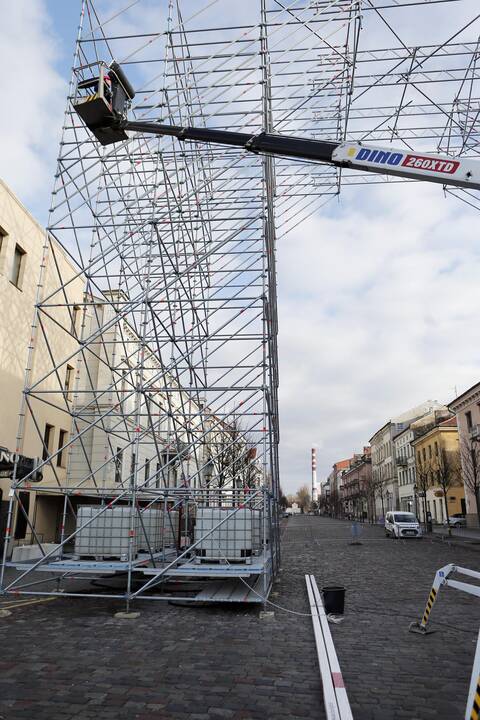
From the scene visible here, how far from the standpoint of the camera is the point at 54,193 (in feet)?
43.0

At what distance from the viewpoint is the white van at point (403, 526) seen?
110 ft

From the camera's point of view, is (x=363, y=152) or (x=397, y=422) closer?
(x=363, y=152)

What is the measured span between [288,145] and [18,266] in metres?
14.9

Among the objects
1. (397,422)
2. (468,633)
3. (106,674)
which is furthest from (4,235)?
(397,422)

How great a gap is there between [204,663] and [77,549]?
216 inches

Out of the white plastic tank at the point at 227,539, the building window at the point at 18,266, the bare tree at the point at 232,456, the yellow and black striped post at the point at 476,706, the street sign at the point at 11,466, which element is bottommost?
the yellow and black striped post at the point at 476,706

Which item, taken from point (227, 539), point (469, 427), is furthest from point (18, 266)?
point (469, 427)

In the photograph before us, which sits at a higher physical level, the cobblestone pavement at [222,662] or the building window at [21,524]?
the building window at [21,524]

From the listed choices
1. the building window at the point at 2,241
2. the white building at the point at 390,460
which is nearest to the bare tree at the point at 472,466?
the building window at the point at 2,241

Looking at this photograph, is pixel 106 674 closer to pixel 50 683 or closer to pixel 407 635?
pixel 50 683

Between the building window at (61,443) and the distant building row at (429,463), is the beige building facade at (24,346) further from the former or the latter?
the distant building row at (429,463)

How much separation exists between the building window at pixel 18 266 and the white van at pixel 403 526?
25234 millimetres

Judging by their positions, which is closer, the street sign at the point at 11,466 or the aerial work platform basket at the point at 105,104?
the aerial work platform basket at the point at 105,104

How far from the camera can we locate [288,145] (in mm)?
8531
